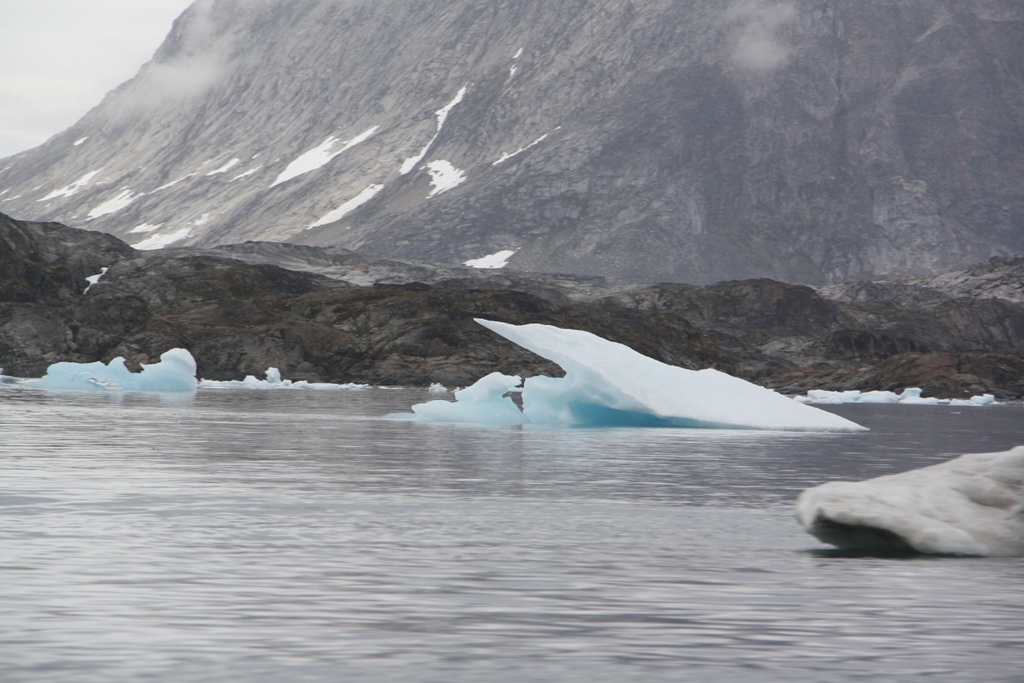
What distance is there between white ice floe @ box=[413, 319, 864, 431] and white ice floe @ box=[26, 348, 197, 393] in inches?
1217

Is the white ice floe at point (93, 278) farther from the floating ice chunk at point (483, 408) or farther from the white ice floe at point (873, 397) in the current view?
the floating ice chunk at point (483, 408)

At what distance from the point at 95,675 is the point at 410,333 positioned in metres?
99.3

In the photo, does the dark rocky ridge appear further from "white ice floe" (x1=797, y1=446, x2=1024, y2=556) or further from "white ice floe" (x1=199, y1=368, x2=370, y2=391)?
"white ice floe" (x1=797, y1=446, x2=1024, y2=556)

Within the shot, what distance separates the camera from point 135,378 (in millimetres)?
65688

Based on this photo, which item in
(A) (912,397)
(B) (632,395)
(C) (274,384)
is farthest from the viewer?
(C) (274,384)

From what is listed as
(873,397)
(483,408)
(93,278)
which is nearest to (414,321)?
(93,278)

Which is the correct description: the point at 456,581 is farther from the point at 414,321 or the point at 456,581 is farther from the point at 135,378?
the point at 414,321

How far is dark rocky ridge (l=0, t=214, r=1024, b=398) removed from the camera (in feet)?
311

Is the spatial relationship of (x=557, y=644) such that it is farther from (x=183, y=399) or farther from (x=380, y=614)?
(x=183, y=399)

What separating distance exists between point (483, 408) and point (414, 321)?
2772 inches

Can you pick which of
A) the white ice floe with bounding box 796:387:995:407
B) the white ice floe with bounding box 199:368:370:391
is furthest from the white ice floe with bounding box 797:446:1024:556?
the white ice floe with bounding box 199:368:370:391

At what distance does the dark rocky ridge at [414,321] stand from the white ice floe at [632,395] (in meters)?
58.6

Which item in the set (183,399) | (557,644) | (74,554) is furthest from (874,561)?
(183,399)

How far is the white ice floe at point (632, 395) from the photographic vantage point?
32.3 m
